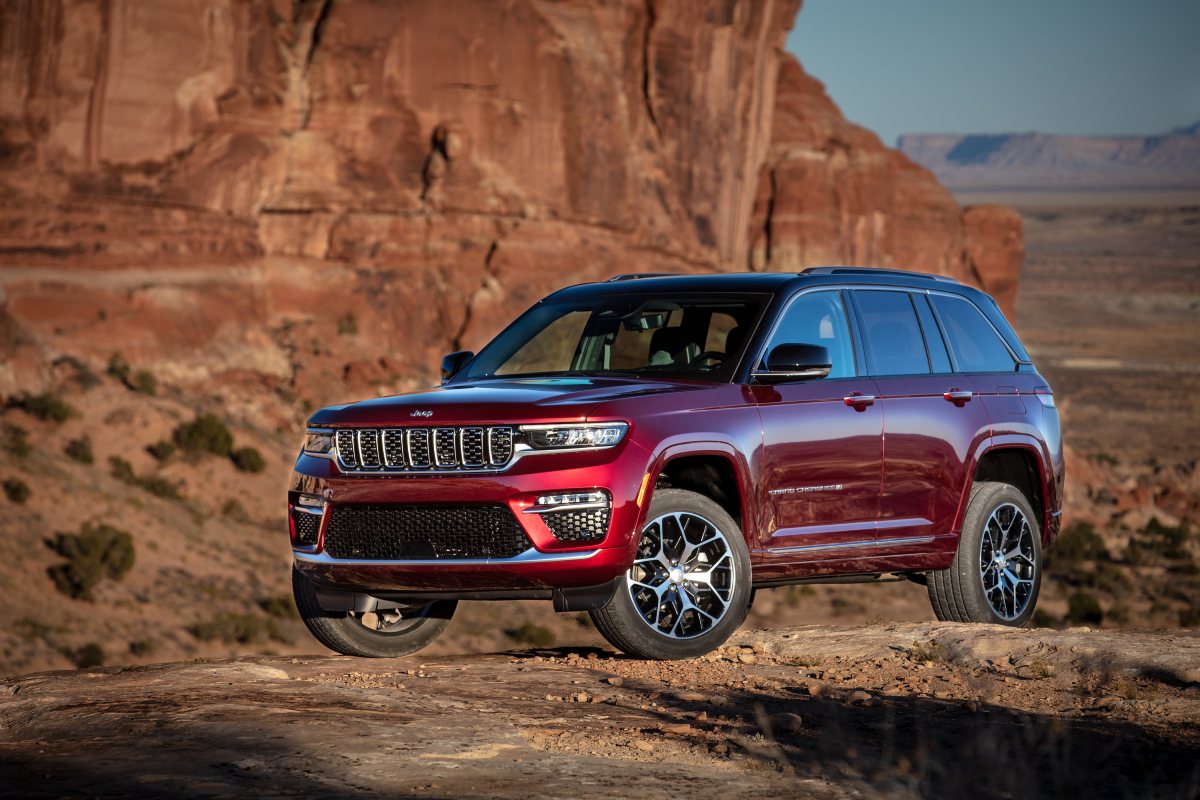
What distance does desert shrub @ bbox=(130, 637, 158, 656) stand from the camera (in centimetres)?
3055

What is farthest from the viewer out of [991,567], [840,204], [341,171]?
[840,204]

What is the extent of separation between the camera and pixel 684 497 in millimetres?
7465

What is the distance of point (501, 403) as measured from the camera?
23.7ft

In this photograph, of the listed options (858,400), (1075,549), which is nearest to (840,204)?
(1075,549)

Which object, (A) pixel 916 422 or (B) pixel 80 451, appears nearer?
(A) pixel 916 422

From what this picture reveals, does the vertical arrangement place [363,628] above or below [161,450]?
above

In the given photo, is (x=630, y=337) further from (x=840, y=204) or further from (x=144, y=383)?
(x=840, y=204)

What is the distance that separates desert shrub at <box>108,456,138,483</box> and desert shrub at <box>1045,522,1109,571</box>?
1029 inches

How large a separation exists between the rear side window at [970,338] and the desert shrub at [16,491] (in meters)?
29.4

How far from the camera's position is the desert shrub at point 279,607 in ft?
110

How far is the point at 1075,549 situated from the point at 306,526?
4483 centimetres

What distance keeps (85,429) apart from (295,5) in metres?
18.6

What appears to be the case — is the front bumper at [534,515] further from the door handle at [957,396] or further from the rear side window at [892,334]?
the door handle at [957,396]

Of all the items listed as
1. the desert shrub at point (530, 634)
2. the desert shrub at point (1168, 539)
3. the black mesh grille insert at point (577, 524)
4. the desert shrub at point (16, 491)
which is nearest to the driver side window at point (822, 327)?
the black mesh grille insert at point (577, 524)
